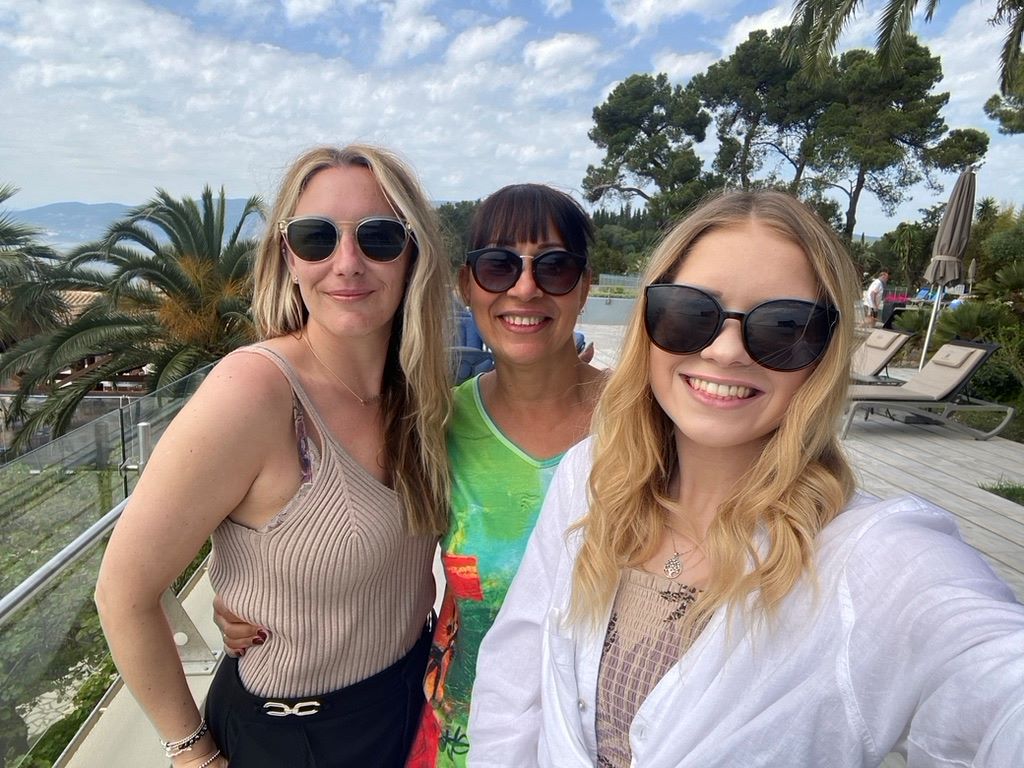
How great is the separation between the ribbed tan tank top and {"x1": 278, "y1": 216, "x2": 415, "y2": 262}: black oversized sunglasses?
0.92 feet

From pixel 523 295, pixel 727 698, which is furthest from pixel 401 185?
pixel 727 698

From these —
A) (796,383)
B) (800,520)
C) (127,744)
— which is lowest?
(127,744)

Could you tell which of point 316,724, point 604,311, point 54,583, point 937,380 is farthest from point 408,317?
point 604,311

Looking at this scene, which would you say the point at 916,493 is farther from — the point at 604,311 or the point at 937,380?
the point at 604,311

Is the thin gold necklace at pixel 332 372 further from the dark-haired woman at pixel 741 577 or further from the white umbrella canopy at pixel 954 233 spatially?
the white umbrella canopy at pixel 954 233

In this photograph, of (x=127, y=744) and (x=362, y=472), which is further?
(x=127, y=744)

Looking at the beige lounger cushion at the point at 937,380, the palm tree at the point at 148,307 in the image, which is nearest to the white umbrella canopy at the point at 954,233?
the beige lounger cushion at the point at 937,380

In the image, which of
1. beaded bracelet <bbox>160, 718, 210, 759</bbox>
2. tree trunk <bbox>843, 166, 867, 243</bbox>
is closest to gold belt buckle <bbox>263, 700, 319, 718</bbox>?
beaded bracelet <bbox>160, 718, 210, 759</bbox>

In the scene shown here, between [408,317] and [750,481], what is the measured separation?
89 cm

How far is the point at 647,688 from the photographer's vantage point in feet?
3.55

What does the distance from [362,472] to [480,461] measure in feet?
1.00

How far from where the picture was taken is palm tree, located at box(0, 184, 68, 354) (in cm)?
1219

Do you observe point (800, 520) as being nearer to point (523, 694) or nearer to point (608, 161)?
point (523, 694)

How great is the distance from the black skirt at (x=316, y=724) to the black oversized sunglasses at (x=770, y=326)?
1.02 meters
